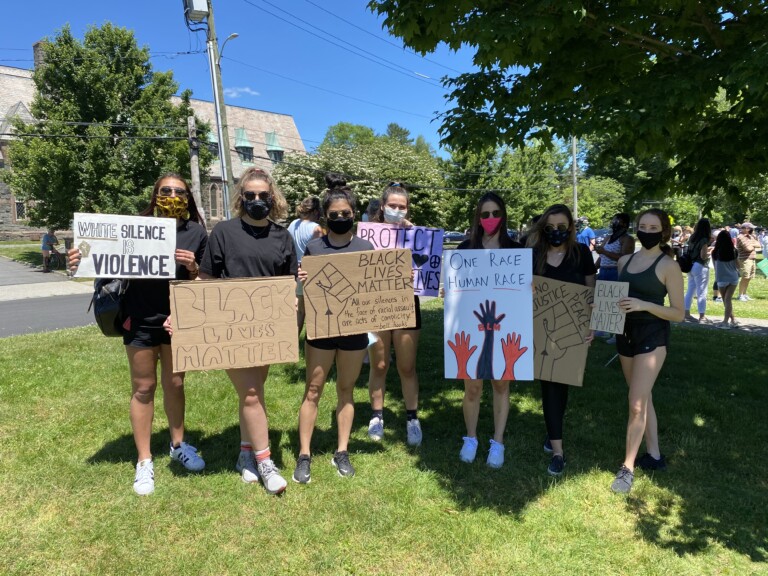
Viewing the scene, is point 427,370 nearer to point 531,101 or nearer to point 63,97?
point 531,101

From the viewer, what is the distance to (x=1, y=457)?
404cm

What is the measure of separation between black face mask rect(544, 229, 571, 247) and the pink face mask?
0.37m

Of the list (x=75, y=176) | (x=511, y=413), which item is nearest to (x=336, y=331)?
(x=511, y=413)

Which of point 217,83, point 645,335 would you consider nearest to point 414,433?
point 645,335

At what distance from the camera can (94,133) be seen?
23625 millimetres

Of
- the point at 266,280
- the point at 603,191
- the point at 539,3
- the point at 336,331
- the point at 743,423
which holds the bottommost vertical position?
the point at 743,423

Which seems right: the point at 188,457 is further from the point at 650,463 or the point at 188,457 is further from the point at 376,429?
the point at 650,463

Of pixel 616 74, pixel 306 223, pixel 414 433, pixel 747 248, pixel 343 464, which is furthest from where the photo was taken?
pixel 747 248

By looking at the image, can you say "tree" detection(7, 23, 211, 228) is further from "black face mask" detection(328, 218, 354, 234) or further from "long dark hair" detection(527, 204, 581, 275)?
"long dark hair" detection(527, 204, 581, 275)

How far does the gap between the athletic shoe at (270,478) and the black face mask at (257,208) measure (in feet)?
5.49

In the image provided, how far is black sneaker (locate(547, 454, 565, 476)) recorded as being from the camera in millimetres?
3776

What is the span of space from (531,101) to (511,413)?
326 centimetres

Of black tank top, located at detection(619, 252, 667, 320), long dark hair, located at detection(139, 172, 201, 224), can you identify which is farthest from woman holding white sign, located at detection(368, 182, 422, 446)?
black tank top, located at detection(619, 252, 667, 320)

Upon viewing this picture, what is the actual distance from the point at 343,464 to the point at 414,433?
786 mm
